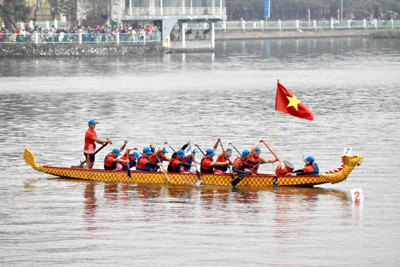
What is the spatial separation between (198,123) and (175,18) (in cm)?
5951

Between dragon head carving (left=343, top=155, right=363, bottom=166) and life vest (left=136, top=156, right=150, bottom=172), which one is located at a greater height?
dragon head carving (left=343, top=155, right=363, bottom=166)

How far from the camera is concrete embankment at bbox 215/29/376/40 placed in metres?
153

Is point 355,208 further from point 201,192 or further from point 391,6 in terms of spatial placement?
point 391,6

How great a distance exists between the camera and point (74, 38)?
102 metres

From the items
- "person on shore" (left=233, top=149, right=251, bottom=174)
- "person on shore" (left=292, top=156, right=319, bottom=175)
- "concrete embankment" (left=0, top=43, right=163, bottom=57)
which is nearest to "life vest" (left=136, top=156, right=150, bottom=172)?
"person on shore" (left=233, top=149, right=251, bottom=174)

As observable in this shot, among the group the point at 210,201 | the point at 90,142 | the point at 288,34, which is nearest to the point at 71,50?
the point at 288,34

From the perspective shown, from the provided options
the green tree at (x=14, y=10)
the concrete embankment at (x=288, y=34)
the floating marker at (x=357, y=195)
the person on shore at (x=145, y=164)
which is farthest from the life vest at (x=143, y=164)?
the concrete embankment at (x=288, y=34)

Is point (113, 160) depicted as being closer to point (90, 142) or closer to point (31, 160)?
point (90, 142)

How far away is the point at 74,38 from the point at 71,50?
1.37m

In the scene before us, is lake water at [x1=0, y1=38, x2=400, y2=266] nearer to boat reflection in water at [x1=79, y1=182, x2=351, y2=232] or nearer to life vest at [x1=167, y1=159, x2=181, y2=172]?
boat reflection in water at [x1=79, y1=182, x2=351, y2=232]

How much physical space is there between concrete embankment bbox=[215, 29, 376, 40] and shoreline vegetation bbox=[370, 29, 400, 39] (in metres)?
1.53

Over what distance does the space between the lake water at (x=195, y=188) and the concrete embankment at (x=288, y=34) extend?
58.5 m

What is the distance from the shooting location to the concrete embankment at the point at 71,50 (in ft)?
325

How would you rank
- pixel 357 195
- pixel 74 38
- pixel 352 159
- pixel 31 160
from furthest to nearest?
pixel 74 38 → pixel 31 160 → pixel 352 159 → pixel 357 195
